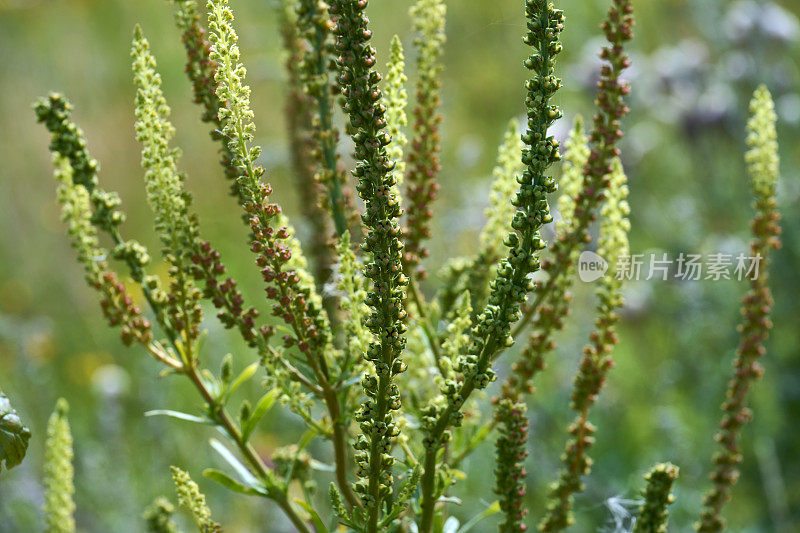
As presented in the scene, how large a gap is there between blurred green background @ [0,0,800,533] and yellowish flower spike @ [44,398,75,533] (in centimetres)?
65

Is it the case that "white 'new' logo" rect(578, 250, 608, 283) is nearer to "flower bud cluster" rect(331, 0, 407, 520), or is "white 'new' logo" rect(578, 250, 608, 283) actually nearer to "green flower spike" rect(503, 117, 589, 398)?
"green flower spike" rect(503, 117, 589, 398)

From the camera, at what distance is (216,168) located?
384 cm

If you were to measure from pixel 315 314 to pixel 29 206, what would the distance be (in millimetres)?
3589

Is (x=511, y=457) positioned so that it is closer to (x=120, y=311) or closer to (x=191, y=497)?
(x=191, y=497)

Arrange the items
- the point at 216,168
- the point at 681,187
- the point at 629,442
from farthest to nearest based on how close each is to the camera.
A: the point at 216,168
the point at 681,187
the point at 629,442

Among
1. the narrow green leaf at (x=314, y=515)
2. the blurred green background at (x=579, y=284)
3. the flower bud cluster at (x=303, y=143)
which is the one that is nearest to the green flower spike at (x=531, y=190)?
Answer: the narrow green leaf at (x=314, y=515)

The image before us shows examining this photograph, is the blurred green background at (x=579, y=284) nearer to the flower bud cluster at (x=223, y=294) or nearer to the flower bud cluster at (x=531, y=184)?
the flower bud cluster at (x=223, y=294)

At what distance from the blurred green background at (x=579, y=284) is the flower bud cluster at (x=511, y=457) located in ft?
2.65

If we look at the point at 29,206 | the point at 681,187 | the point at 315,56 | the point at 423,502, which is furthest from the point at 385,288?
the point at 29,206

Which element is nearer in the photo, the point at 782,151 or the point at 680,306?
the point at 680,306

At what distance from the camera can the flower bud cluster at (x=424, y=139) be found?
828mm

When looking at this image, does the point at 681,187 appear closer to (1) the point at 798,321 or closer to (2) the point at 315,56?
(1) the point at 798,321

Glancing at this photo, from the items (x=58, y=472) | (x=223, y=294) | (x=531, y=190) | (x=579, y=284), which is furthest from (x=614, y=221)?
(x=579, y=284)

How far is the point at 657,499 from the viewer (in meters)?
0.72
